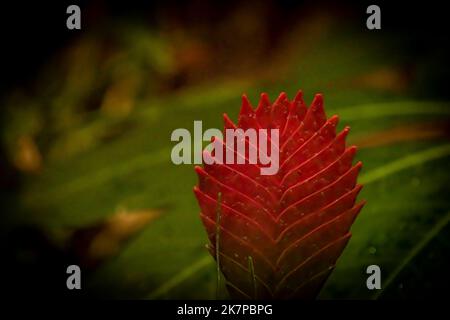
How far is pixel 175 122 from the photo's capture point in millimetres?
863

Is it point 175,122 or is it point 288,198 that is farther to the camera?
point 175,122

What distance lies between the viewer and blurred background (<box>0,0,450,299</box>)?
72 centimetres

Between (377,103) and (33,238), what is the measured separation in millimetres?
690

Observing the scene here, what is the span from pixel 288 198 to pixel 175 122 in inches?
16.9

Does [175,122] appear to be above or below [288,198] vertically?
above

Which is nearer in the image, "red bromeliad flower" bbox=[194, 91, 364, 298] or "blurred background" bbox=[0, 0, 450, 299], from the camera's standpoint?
"red bromeliad flower" bbox=[194, 91, 364, 298]

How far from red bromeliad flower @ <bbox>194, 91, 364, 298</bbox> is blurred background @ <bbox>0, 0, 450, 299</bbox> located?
21cm

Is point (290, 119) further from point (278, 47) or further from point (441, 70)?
point (278, 47)

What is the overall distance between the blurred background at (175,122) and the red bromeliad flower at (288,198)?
21 cm

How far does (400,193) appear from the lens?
0.72 metres

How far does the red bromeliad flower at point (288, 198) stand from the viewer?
1.53ft

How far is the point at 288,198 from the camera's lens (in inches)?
18.7
